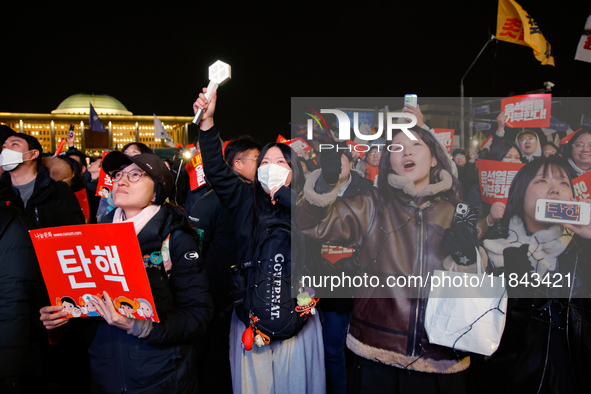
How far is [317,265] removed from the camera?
247 cm

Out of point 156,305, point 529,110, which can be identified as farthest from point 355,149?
point 529,110

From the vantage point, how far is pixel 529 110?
9.54 feet

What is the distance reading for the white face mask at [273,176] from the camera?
251 cm

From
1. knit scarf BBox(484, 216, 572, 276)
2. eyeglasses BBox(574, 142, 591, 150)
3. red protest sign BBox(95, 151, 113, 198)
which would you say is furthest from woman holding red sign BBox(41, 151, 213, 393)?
red protest sign BBox(95, 151, 113, 198)

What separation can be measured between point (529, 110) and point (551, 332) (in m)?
1.61

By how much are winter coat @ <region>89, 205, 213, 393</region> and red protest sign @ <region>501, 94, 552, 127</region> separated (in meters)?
2.54

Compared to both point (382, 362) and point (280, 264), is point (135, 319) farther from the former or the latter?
point (382, 362)

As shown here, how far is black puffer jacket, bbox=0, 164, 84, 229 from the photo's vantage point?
3.33 m

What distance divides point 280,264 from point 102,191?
3162 mm

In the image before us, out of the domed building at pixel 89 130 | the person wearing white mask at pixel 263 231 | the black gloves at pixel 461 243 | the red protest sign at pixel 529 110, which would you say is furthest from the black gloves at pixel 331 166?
the domed building at pixel 89 130

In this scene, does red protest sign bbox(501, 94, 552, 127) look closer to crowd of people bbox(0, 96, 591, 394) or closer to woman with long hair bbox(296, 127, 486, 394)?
crowd of people bbox(0, 96, 591, 394)

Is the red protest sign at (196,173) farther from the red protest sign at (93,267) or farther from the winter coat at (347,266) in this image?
the red protest sign at (93,267)

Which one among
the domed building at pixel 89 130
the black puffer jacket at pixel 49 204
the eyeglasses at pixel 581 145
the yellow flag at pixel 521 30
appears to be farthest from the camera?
the domed building at pixel 89 130

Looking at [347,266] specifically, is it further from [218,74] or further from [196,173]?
[196,173]
